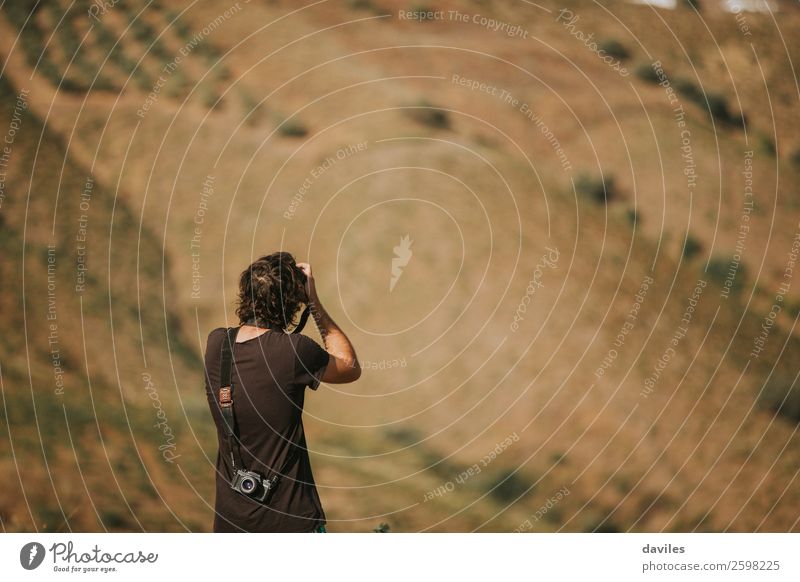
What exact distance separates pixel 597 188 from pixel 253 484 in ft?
8.19

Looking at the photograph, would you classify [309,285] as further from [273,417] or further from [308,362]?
[273,417]

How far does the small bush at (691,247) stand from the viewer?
14.9 feet

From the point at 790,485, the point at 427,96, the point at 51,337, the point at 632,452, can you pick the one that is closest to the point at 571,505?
Result: the point at 632,452

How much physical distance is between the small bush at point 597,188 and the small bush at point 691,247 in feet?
1.45

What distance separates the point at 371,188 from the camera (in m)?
4.63

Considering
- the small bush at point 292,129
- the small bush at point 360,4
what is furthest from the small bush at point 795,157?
the small bush at point 292,129

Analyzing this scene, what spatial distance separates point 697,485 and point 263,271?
2552 mm

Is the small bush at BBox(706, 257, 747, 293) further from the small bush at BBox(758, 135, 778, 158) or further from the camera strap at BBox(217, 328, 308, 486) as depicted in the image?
the camera strap at BBox(217, 328, 308, 486)

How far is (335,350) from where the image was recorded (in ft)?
10.7

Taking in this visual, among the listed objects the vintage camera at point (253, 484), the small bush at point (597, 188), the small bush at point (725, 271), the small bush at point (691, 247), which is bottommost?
the vintage camera at point (253, 484)

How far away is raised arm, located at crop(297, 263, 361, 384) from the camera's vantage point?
3.21 meters

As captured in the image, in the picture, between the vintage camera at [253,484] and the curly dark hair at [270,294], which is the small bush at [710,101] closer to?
the curly dark hair at [270,294]

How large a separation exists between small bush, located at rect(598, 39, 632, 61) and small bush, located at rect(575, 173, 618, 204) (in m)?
0.66
